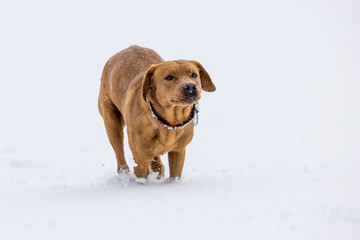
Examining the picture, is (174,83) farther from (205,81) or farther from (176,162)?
(176,162)

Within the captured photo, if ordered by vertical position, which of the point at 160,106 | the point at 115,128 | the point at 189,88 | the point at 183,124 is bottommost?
the point at 115,128

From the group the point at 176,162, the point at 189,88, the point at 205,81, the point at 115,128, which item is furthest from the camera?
the point at 115,128

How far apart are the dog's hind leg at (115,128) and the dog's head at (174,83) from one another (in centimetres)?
106

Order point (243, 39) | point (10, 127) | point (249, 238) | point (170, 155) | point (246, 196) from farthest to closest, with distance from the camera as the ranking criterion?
point (243, 39), point (10, 127), point (170, 155), point (246, 196), point (249, 238)

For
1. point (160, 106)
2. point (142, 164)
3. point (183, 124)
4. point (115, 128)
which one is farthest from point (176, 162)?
point (115, 128)

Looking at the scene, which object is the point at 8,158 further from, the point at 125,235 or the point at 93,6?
the point at 93,6

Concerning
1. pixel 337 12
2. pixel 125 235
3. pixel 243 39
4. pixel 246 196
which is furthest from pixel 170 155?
pixel 337 12

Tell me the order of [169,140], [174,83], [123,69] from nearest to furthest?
[174,83] → [169,140] → [123,69]

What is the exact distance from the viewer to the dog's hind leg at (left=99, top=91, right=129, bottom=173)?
4.77 metres

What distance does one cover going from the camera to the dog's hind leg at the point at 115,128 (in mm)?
4766

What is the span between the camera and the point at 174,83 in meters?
3.69

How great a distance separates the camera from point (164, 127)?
388cm

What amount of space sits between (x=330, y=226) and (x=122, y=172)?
270 centimetres

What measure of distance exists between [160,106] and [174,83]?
0.89 feet
